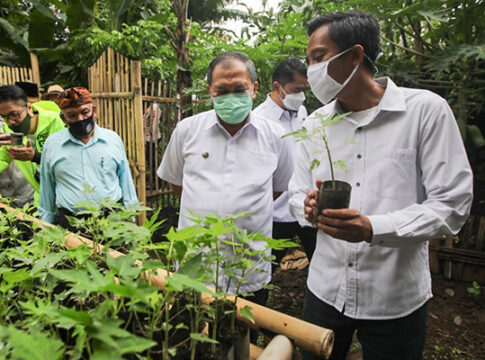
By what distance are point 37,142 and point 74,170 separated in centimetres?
92

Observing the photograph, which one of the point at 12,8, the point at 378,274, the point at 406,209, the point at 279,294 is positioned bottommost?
the point at 279,294

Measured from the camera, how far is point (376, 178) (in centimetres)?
140

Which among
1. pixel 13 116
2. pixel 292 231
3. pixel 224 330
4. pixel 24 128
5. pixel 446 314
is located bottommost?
pixel 446 314

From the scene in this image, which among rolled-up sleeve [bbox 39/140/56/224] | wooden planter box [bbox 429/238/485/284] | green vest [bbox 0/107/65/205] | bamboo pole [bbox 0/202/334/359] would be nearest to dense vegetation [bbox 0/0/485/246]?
wooden planter box [bbox 429/238/485/284]

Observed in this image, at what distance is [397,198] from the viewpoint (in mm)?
1368

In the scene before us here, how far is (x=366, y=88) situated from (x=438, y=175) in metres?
0.50

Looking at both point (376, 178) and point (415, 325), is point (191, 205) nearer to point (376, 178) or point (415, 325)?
point (376, 178)

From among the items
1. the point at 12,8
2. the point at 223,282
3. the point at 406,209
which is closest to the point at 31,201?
the point at 223,282

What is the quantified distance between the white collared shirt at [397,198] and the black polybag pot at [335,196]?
135 mm

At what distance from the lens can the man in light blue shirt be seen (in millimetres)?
2584

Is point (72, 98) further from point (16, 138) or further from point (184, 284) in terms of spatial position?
point (184, 284)

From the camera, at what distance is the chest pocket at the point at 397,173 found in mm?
1358

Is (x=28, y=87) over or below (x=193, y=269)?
over

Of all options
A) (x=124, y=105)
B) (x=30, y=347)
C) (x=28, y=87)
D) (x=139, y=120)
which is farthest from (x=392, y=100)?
(x=28, y=87)
